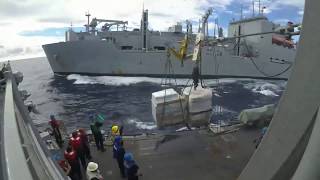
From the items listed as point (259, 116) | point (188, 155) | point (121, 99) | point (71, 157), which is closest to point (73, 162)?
point (71, 157)

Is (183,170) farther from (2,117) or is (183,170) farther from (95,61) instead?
Result: (95,61)

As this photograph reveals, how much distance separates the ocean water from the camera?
23.7 meters

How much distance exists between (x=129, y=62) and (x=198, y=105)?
35.5m

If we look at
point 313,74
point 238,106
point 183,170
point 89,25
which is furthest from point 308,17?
point 89,25

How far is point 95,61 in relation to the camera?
149 ft

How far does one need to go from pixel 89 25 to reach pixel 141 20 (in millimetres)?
9168

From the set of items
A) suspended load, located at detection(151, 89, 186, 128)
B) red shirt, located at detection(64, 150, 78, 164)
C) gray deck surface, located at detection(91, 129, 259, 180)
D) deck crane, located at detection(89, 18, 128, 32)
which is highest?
deck crane, located at detection(89, 18, 128, 32)

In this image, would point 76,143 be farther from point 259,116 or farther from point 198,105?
point 259,116

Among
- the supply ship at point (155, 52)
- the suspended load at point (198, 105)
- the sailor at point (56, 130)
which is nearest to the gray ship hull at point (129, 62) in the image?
the supply ship at point (155, 52)

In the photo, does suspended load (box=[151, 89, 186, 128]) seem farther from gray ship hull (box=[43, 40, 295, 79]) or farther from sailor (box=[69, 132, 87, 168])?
gray ship hull (box=[43, 40, 295, 79])

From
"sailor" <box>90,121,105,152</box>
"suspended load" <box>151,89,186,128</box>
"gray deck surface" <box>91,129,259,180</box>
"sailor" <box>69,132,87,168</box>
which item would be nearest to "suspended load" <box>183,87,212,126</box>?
"suspended load" <box>151,89,186,128</box>

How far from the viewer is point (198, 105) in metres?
10.2

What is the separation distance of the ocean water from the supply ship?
1.47 m

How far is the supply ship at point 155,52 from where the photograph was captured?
44812 millimetres
